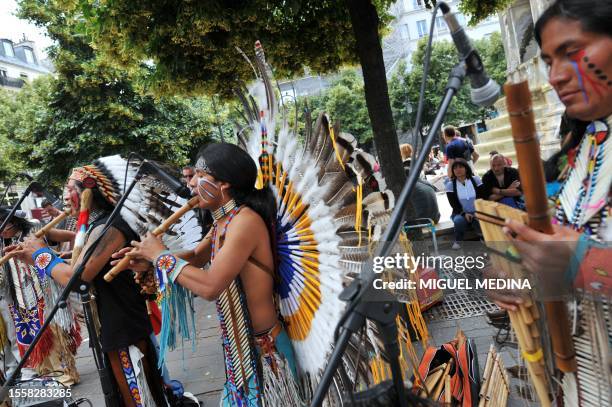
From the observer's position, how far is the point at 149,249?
207 centimetres

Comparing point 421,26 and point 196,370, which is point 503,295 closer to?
point 196,370

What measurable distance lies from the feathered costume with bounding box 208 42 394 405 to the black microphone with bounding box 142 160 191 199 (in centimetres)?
50

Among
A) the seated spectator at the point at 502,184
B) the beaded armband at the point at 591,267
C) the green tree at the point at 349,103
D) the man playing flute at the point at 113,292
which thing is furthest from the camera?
the green tree at the point at 349,103

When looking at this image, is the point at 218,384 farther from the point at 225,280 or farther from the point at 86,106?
the point at 86,106

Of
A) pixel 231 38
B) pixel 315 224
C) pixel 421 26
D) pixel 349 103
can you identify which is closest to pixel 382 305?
pixel 315 224

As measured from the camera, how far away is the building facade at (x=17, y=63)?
115ft

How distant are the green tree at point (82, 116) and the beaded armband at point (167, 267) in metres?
8.84

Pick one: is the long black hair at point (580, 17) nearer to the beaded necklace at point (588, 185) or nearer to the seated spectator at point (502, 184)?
the beaded necklace at point (588, 185)

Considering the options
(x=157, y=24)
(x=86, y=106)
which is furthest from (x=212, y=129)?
(x=157, y=24)

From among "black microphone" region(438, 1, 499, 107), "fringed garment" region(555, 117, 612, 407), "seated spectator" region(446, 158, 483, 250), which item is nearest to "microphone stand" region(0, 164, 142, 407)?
"black microphone" region(438, 1, 499, 107)

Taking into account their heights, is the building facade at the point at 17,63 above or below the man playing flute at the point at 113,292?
above

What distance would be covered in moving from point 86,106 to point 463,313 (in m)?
10.0

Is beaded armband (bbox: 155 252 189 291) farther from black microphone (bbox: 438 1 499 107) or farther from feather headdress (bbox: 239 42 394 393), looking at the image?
black microphone (bbox: 438 1 499 107)

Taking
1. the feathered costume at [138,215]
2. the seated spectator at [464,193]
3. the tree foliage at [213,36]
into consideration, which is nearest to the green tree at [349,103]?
the seated spectator at [464,193]
